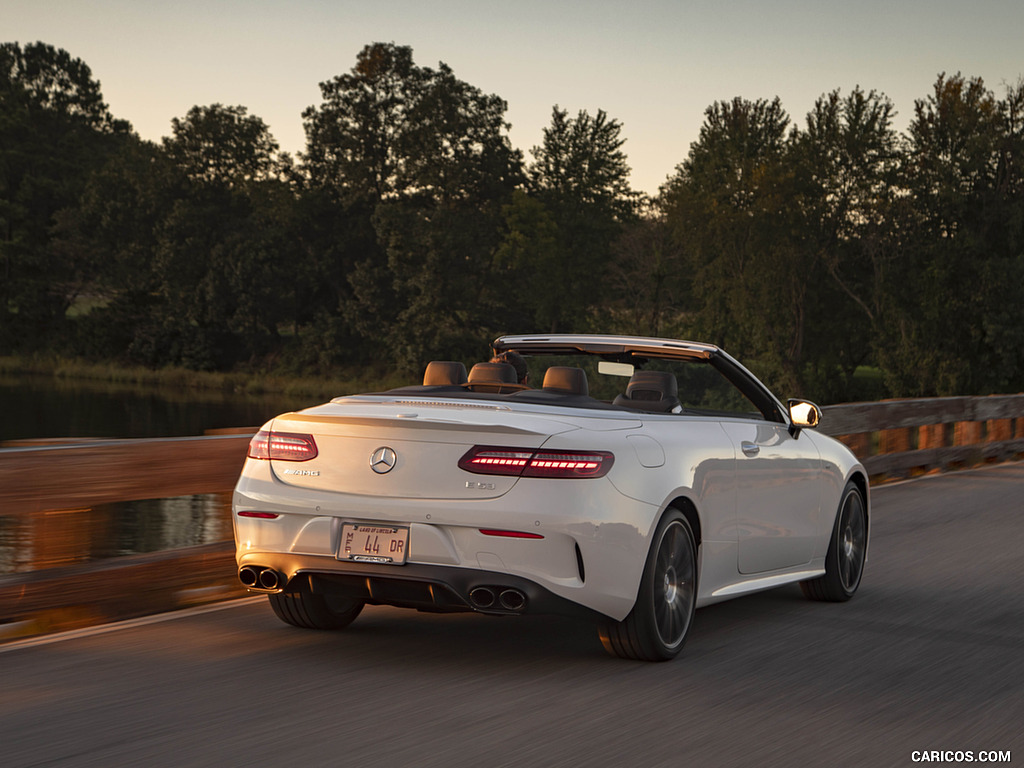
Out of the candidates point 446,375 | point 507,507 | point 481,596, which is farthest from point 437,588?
point 446,375

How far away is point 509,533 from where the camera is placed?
228 inches

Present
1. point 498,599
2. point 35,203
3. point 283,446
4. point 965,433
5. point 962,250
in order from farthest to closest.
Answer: point 35,203 < point 962,250 < point 965,433 < point 283,446 < point 498,599

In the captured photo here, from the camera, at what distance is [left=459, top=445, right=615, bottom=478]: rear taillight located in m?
5.84

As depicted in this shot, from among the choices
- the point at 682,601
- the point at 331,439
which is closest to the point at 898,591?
the point at 682,601

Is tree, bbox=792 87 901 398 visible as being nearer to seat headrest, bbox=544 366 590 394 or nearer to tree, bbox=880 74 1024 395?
tree, bbox=880 74 1024 395

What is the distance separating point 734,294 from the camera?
77312mm

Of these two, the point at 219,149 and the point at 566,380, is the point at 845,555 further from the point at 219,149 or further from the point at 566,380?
the point at 219,149

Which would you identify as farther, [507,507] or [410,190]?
[410,190]

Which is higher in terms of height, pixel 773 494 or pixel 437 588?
pixel 773 494

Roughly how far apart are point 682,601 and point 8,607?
10.3 feet

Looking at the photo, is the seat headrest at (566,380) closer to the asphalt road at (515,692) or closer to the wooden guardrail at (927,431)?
the asphalt road at (515,692)

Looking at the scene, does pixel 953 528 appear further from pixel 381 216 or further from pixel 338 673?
pixel 381 216

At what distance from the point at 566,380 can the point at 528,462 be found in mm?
1157

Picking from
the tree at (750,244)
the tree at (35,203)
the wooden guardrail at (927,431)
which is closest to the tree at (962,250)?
the tree at (750,244)
